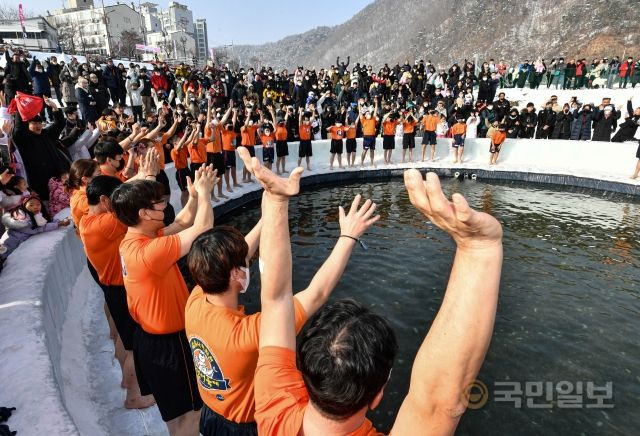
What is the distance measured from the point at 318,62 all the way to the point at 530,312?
174823 millimetres

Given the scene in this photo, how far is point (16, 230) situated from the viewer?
4.55 meters

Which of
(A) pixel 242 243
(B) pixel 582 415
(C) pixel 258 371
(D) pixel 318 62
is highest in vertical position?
(D) pixel 318 62

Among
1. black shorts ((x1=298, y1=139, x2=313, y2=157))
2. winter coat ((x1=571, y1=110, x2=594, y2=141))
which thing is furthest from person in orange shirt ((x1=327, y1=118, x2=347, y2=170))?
winter coat ((x1=571, y1=110, x2=594, y2=141))

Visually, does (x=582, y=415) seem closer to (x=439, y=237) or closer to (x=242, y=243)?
(x=242, y=243)

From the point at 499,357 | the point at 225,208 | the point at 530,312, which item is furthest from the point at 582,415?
the point at 225,208

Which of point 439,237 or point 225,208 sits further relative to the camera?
point 225,208

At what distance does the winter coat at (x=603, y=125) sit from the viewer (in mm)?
14734

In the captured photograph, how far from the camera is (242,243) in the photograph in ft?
6.47

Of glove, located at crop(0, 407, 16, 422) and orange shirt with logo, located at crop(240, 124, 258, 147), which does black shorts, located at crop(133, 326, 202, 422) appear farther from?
orange shirt with logo, located at crop(240, 124, 258, 147)

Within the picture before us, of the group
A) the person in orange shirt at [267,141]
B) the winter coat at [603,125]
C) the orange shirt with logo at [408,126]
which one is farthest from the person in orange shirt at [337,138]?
the winter coat at [603,125]

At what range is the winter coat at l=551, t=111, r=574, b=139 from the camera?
15.6 metres

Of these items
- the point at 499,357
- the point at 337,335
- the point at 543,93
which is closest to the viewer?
the point at 337,335

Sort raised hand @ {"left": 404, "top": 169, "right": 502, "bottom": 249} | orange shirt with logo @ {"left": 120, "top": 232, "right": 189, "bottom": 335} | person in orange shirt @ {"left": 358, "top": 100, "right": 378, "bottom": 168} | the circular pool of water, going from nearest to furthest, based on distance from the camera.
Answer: raised hand @ {"left": 404, "top": 169, "right": 502, "bottom": 249} → orange shirt with logo @ {"left": 120, "top": 232, "right": 189, "bottom": 335} → the circular pool of water → person in orange shirt @ {"left": 358, "top": 100, "right": 378, "bottom": 168}

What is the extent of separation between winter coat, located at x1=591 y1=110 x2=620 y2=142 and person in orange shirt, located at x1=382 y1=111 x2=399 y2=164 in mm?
7481
